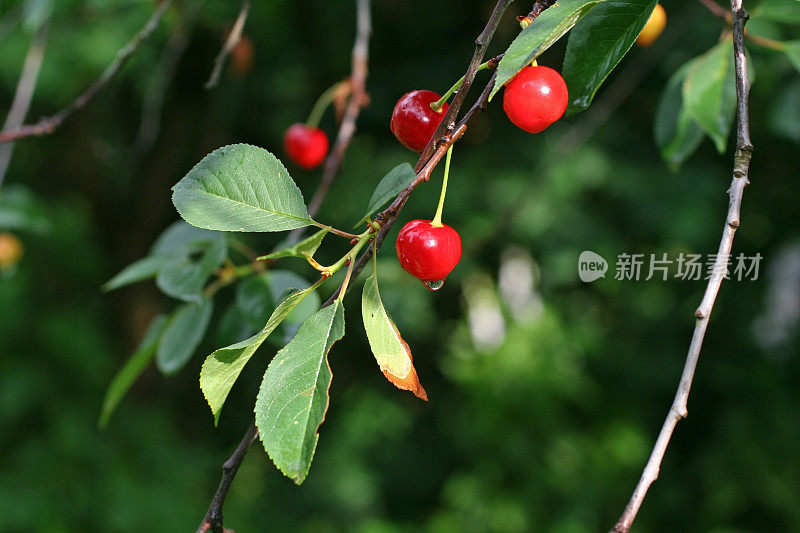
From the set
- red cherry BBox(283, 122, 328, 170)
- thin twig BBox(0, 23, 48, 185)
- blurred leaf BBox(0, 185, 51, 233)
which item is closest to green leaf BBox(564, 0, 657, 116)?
red cherry BBox(283, 122, 328, 170)

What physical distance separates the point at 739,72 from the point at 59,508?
2762 millimetres

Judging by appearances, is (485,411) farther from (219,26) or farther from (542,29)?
(542,29)

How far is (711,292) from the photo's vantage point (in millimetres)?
404

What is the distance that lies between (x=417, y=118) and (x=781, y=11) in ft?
2.13

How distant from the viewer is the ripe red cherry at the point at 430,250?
19.8 inches

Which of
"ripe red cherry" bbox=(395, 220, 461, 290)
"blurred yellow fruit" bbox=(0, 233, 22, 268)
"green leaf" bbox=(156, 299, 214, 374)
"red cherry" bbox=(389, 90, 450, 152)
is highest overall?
"red cherry" bbox=(389, 90, 450, 152)

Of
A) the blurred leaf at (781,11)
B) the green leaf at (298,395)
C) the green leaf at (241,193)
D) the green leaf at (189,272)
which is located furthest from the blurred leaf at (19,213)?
the blurred leaf at (781,11)

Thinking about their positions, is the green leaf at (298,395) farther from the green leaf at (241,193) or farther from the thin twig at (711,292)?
the thin twig at (711,292)

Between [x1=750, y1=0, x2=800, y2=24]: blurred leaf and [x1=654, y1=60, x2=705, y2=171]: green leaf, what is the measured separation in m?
0.13

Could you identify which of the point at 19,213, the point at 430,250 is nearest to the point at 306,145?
the point at 19,213

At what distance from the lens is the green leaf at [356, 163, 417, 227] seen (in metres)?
0.45

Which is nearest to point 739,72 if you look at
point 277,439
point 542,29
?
point 542,29

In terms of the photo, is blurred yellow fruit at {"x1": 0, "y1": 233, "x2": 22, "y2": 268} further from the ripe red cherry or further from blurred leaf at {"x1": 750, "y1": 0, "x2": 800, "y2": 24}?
blurred leaf at {"x1": 750, "y1": 0, "x2": 800, "y2": 24}

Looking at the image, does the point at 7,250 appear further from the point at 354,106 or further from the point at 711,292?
the point at 711,292
